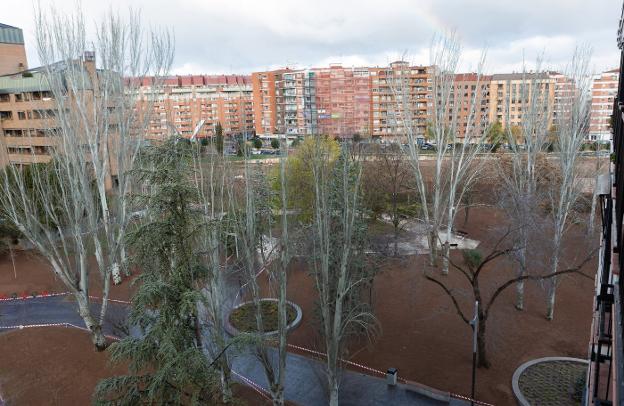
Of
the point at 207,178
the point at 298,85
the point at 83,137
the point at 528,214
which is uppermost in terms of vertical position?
the point at 298,85

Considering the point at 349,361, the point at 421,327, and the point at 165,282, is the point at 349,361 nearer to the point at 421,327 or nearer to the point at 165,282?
the point at 421,327

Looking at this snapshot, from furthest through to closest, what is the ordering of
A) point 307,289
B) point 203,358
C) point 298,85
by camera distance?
point 298,85
point 307,289
point 203,358

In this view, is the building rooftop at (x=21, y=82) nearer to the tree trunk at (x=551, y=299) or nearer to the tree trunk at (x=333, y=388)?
the tree trunk at (x=333, y=388)

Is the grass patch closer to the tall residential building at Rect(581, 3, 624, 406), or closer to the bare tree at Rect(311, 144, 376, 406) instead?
the bare tree at Rect(311, 144, 376, 406)

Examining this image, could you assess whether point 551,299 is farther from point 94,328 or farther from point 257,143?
point 257,143

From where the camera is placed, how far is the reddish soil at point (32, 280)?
18.1 meters

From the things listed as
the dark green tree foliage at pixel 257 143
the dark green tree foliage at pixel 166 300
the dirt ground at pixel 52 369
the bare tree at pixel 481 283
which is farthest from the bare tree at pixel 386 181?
the dark green tree foliage at pixel 257 143

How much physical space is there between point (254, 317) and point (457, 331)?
261 inches

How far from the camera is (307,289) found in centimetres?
1745

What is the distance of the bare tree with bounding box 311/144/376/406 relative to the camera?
27.5 feet

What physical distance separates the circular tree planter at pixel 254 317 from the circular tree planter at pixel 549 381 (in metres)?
6.55

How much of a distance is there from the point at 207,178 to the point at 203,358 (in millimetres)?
6711

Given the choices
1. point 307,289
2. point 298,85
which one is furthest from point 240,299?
point 298,85

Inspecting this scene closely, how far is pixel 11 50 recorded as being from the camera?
38562 mm
